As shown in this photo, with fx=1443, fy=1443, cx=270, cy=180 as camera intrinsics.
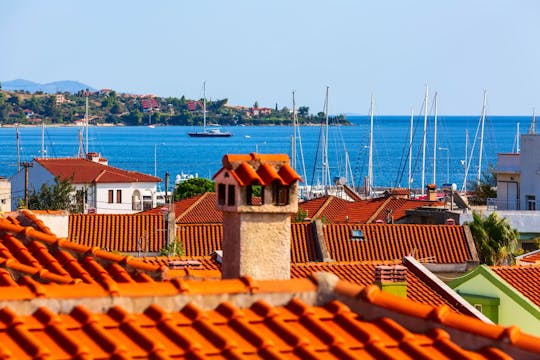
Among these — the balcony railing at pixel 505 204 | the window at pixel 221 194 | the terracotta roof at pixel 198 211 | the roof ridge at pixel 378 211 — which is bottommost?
the terracotta roof at pixel 198 211

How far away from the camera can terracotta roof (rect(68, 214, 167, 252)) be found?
47.5 m

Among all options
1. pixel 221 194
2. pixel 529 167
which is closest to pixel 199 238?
pixel 529 167

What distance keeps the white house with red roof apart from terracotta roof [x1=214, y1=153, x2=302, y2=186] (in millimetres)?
78332

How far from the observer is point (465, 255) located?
43.1 m

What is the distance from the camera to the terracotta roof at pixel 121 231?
4753cm

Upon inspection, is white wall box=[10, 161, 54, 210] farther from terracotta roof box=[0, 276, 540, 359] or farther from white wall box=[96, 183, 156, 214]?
terracotta roof box=[0, 276, 540, 359]

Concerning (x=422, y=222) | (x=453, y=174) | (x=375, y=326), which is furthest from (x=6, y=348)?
(x=453, y=174)

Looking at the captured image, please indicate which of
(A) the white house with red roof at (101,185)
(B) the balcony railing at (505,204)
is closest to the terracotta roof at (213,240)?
(B) the balcony railing at (505,204)

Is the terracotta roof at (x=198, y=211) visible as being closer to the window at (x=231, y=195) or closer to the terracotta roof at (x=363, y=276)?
the terracotta roof at (x=363, y=276)

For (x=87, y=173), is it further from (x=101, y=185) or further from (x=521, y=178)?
(x=521, y=178)

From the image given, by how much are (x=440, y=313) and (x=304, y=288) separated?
2.57 feet

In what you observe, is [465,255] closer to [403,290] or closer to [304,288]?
[403,290]

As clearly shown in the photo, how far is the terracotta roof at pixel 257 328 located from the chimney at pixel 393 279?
16233mm

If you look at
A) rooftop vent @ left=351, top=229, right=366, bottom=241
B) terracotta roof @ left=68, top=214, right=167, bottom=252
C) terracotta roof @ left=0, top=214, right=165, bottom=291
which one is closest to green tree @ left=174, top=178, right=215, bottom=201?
terracotta roof @ left=68, top=214, right=167, bottom=252
